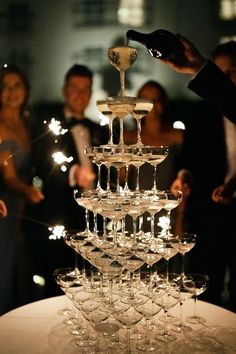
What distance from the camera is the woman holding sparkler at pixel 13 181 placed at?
134 inches

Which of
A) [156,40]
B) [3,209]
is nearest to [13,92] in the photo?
[3,209]

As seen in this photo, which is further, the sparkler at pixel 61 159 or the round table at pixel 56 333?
the sparkler at pixel 61 159

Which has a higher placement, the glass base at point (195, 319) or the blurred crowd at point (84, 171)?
the blurred crowd at point (84, 171)

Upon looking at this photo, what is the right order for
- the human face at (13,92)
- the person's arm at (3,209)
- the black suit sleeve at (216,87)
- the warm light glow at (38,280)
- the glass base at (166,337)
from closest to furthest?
1. the glass base at (166,337)
2. the black suit sleeve at (216,87)
3. the human face at (13,92)
4. the person's arm at (3,209)
5. the warm light glow at (38,280)

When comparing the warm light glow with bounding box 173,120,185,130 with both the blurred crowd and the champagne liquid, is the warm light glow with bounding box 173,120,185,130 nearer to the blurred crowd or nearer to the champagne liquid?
the blurred crowd

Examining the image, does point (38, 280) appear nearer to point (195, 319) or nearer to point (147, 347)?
point (195, 319)

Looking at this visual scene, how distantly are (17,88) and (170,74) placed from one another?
113 centimetres

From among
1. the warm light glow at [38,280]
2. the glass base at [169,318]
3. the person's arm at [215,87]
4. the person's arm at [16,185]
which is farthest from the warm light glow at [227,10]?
the warm light glow at [38,280]

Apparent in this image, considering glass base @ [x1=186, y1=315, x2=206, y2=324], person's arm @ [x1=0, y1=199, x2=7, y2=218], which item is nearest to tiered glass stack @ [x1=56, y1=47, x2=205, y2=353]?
glass base @ [x1=186, y1=315, x2=206, y2=324]

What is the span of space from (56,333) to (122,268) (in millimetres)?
416

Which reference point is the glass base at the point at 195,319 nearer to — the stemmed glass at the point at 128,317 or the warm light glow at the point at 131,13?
the stemmed glass at the point at 128,317

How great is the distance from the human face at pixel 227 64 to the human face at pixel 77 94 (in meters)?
0.94

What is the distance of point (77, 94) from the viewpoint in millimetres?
3428

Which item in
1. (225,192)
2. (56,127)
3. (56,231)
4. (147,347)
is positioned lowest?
(147,347)
